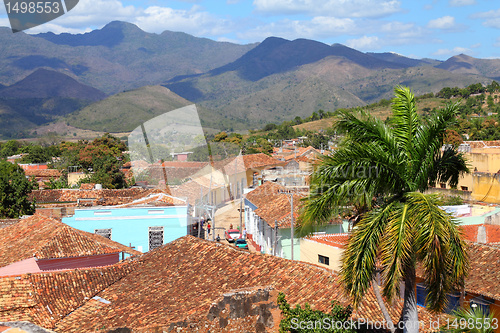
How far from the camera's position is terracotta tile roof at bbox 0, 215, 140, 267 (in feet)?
44.5

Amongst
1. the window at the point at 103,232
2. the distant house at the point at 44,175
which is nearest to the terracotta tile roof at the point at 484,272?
the window at the point at 103,232

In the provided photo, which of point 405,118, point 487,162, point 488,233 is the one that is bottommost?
point 488,233

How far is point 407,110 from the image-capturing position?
6.52 meters

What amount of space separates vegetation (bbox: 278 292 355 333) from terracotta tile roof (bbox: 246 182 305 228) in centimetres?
1075

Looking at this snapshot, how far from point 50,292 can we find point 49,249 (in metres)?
3.89

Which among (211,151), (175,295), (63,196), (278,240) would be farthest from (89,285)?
(211,151)

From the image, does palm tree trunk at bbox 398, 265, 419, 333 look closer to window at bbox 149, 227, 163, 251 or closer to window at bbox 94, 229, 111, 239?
window at bbox 149, 227, 163, 251

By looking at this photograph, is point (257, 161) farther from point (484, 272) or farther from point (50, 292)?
point (50, 292)

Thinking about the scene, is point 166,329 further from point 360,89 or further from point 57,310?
point 360,89

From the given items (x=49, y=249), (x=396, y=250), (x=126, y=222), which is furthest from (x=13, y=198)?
(x=396, y=250)

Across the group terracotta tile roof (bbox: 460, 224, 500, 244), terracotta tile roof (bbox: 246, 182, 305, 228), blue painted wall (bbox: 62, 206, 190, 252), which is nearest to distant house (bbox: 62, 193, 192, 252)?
blue painted wall (bbox: 62, 206, 190, 252)

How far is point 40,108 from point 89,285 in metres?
138

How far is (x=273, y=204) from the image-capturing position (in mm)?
22609

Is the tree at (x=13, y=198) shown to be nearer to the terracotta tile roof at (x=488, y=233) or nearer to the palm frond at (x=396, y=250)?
the terracotta tile roof at (x=488, y=233)
